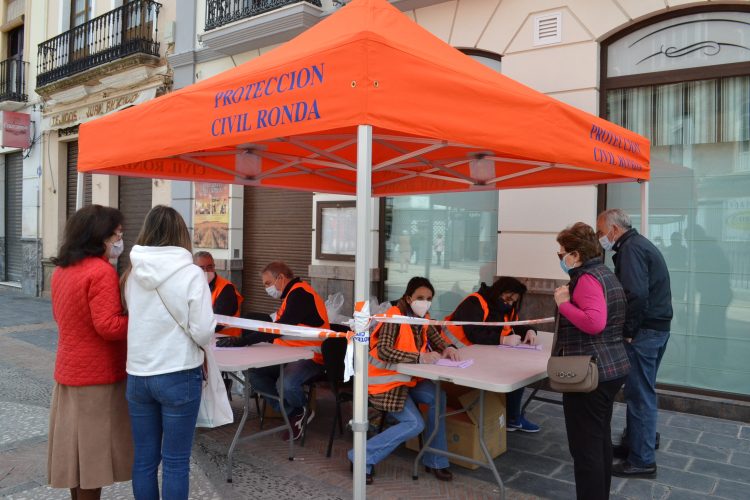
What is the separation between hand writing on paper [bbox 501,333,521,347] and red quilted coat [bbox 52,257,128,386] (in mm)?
3080

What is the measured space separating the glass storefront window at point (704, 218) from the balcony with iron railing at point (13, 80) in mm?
15749

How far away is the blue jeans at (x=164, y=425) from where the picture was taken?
2873 millimetres

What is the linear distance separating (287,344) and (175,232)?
7.28 feet

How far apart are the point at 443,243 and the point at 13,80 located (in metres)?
14.5

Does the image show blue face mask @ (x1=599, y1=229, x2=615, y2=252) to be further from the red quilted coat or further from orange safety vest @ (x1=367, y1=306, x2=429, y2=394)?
the red quilted coat

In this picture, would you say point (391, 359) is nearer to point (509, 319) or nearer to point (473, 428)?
point (473, 428)

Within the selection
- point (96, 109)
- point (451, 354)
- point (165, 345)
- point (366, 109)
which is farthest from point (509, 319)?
point (96, 109)

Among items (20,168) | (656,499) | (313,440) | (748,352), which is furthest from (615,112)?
(20,168)

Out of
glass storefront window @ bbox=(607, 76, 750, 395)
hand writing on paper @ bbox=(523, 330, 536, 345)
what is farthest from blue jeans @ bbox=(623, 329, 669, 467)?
glass storefront window @ bbox=(607, 76, 750, 395)

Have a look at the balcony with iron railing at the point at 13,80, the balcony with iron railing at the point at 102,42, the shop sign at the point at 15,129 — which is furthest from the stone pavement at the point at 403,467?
the balcony with iron railing at the point at 13,80

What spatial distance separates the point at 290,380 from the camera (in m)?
4.71

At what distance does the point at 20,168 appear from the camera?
52.7 ft

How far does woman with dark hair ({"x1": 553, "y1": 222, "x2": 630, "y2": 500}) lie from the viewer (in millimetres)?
3152

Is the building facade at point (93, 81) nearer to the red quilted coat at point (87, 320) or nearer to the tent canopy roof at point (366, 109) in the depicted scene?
the tent canopy roof at point (366, 109)
